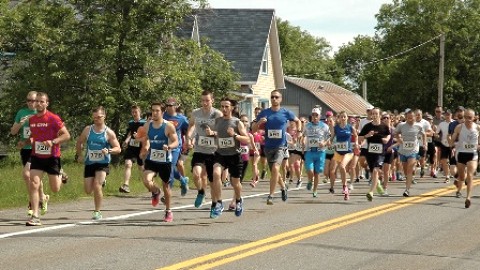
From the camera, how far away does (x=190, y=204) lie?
57.0 feet

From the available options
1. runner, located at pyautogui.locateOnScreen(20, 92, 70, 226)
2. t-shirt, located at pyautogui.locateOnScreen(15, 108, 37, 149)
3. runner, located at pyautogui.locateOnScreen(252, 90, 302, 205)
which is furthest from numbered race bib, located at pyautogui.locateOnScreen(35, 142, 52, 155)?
runner, located at pyautogui.locateOnScreen(252, 90, 302, 205)

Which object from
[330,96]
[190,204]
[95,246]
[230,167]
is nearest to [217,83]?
[190,204]

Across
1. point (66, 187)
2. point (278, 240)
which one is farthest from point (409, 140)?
point (278, 240)

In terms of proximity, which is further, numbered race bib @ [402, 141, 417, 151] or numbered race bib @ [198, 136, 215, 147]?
numbered race bib @ [402, 141, 417, 151]

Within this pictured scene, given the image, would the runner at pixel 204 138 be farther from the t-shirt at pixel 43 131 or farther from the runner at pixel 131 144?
the runner at pixel 131 144

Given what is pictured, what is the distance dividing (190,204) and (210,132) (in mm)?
3351

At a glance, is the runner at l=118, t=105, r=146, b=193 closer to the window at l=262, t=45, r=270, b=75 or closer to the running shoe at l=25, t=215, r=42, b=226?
the running shoe at l=25, t=215, r=42, b=226

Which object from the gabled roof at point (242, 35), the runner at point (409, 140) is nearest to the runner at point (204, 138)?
the runner at point (409, 140)

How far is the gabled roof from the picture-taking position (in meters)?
49.5

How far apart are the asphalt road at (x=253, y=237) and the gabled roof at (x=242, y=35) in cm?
3181

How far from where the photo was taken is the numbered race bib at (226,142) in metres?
14.6

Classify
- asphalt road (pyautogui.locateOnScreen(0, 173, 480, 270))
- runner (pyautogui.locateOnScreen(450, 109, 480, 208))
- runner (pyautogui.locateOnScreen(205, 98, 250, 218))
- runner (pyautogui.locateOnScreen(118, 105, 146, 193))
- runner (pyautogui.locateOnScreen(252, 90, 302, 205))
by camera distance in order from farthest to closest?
runner (pyautogui.locateOnScreen(118, 105, 146, 193)) → runner (pyautogui.locateOnScreen(450, 109, 480, 208)) → runner (pyautogui.locateOnScreen(252, 90, 302, 205)) → runner (pyautogui.locateOnScreen(205, 98, 250, 218)) → asphalt road (pyautogui.locateOnScreen(0, 173, 480, 270))

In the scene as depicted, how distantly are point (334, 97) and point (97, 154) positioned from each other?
218 ft

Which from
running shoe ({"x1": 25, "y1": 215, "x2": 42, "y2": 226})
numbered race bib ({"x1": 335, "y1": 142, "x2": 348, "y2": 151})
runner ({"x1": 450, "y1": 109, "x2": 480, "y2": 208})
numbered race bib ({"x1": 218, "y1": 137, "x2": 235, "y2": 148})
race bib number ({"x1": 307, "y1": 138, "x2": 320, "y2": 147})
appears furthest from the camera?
race bib number ({"x1": 307, "y1": 138, "x2": 320, "y2": 147})
